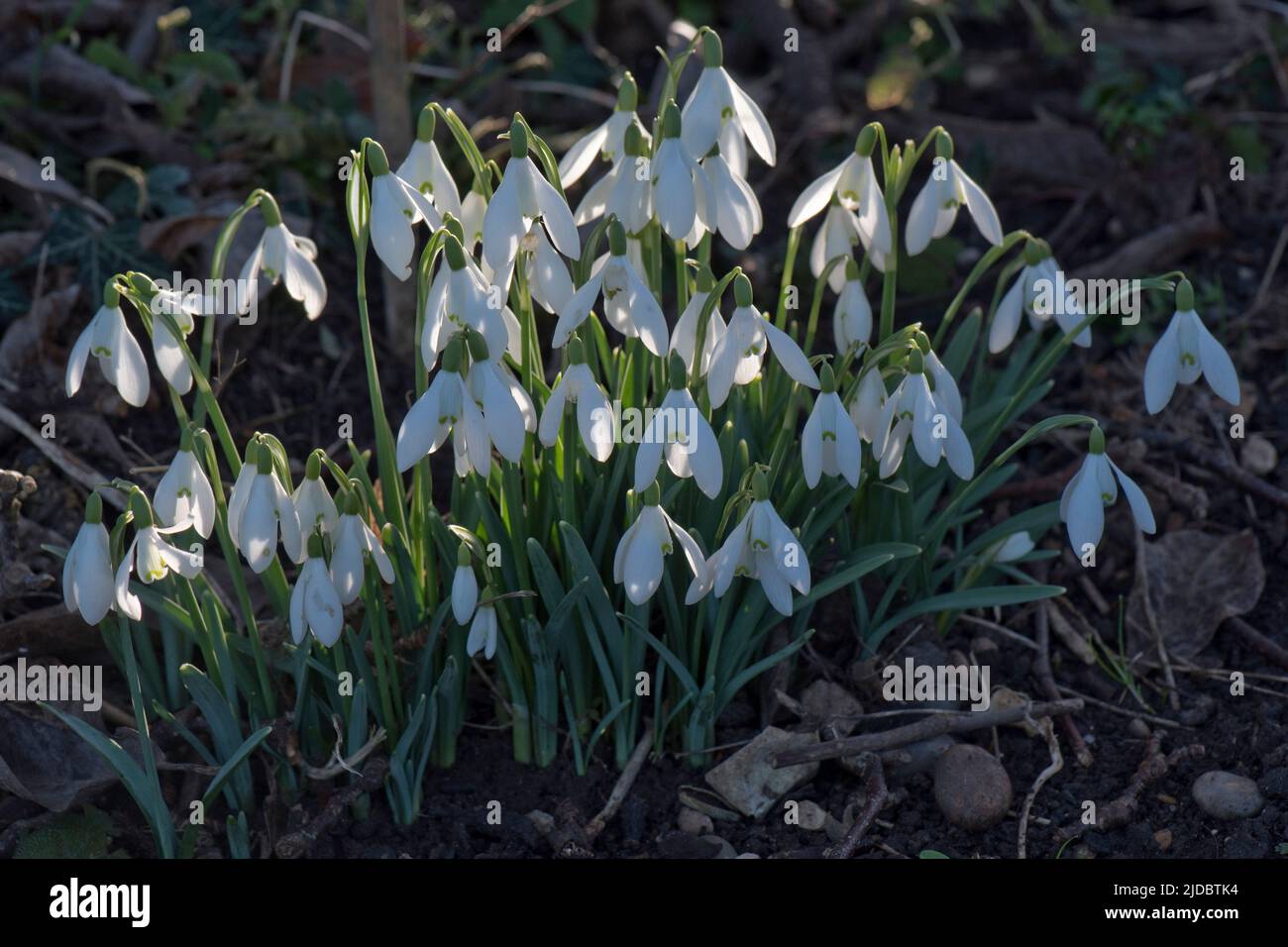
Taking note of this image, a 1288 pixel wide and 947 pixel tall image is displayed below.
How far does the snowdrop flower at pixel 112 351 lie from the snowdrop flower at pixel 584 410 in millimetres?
543

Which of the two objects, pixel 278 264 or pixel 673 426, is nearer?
pixel 673 426

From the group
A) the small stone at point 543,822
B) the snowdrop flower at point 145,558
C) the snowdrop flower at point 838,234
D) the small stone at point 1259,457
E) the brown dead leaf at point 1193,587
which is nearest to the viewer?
the snowdrop flower at point 145,558

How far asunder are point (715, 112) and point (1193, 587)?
1.21 metres

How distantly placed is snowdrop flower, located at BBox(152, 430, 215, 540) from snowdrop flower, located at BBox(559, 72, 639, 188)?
24.2 inches

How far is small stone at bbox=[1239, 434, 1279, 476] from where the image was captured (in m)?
2.82

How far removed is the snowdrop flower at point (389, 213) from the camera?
184cm

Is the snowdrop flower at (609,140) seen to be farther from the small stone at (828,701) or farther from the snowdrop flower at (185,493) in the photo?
the small stone at (828,701)

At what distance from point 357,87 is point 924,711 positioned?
2.13 m

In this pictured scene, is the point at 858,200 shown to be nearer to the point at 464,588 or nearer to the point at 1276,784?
the point at 464,588

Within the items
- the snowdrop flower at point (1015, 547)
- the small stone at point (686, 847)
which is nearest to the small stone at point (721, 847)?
the small stone at point (686, 847)

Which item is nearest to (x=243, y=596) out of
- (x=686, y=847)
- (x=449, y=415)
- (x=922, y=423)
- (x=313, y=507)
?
(x=313, y=507)

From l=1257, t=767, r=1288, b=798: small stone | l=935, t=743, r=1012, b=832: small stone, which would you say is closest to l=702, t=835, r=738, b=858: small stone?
l=935, t=743, r=1012, b=832: small stone
